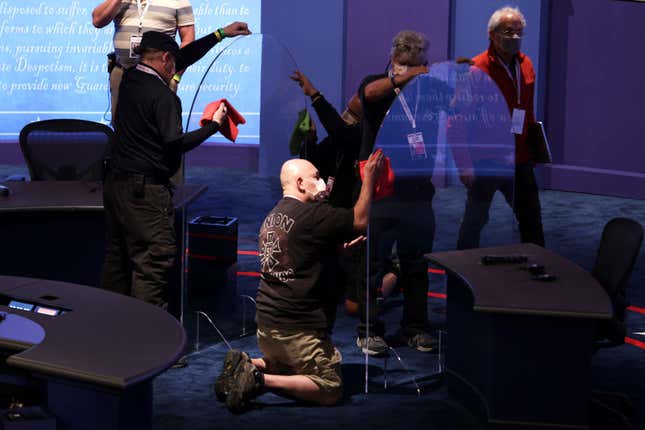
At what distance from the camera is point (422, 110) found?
5.70 m

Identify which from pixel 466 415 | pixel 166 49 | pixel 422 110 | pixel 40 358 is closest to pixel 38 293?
pixel 40 358

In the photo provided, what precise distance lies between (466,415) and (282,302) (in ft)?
2.96

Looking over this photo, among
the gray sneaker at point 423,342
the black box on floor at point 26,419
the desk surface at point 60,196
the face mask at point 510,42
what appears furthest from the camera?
the face mask at point 510,42

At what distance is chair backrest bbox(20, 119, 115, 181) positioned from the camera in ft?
21.7

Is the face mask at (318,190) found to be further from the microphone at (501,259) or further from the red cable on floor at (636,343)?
the red cable on floor at (636,343)

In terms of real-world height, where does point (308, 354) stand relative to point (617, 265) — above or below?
below

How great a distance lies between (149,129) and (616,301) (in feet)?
7.11

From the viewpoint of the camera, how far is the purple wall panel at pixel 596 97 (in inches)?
401

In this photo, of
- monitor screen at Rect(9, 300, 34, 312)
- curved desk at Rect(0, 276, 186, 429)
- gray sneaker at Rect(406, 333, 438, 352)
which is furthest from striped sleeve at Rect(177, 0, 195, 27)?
curved desk at Rect(0, 276, 186, 429)

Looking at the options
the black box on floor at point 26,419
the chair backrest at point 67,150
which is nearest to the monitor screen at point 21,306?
the black box on floor at point 26,419

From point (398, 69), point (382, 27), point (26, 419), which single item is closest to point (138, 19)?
point (398, 69)

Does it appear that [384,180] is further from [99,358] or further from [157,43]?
[99,358]

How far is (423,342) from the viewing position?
19.3 feet

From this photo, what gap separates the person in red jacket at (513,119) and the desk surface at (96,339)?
2415 mm
